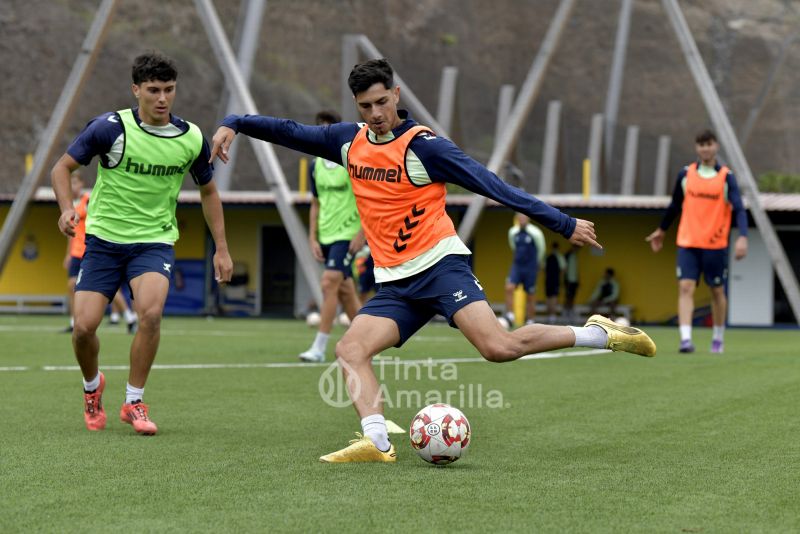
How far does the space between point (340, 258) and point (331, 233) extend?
10.7 inches

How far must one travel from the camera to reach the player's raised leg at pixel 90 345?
765 cm

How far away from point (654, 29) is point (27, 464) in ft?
289

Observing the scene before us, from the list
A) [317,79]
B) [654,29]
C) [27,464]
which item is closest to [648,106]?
[654,29]

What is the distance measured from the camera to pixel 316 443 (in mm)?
7102

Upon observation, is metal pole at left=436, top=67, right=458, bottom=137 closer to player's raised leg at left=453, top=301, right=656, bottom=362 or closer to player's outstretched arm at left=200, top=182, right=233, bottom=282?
player's outstretched arm at left=200, top=182, right=233, bottom=282

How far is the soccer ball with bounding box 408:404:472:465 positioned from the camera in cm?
620

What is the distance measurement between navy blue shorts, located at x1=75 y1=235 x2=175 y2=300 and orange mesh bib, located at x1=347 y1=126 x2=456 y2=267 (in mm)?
1557

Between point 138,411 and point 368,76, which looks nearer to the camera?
point 368,76

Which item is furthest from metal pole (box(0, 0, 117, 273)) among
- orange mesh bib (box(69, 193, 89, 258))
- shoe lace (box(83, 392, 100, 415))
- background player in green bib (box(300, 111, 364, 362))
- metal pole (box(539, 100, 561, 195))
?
shoe lace (box(83, 392, 100, 415))

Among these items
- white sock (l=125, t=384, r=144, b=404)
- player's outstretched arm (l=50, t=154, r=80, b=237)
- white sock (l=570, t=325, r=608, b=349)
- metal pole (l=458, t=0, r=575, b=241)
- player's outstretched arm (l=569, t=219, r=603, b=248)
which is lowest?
white sock (l=125, t=384, r=144, b=404)

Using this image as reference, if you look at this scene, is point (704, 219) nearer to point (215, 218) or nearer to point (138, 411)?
point (215, 218)

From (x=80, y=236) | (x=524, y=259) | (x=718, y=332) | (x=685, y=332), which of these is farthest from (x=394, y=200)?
(x=524, y=259)

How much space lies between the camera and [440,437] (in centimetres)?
620

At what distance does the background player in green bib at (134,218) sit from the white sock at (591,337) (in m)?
2.15
